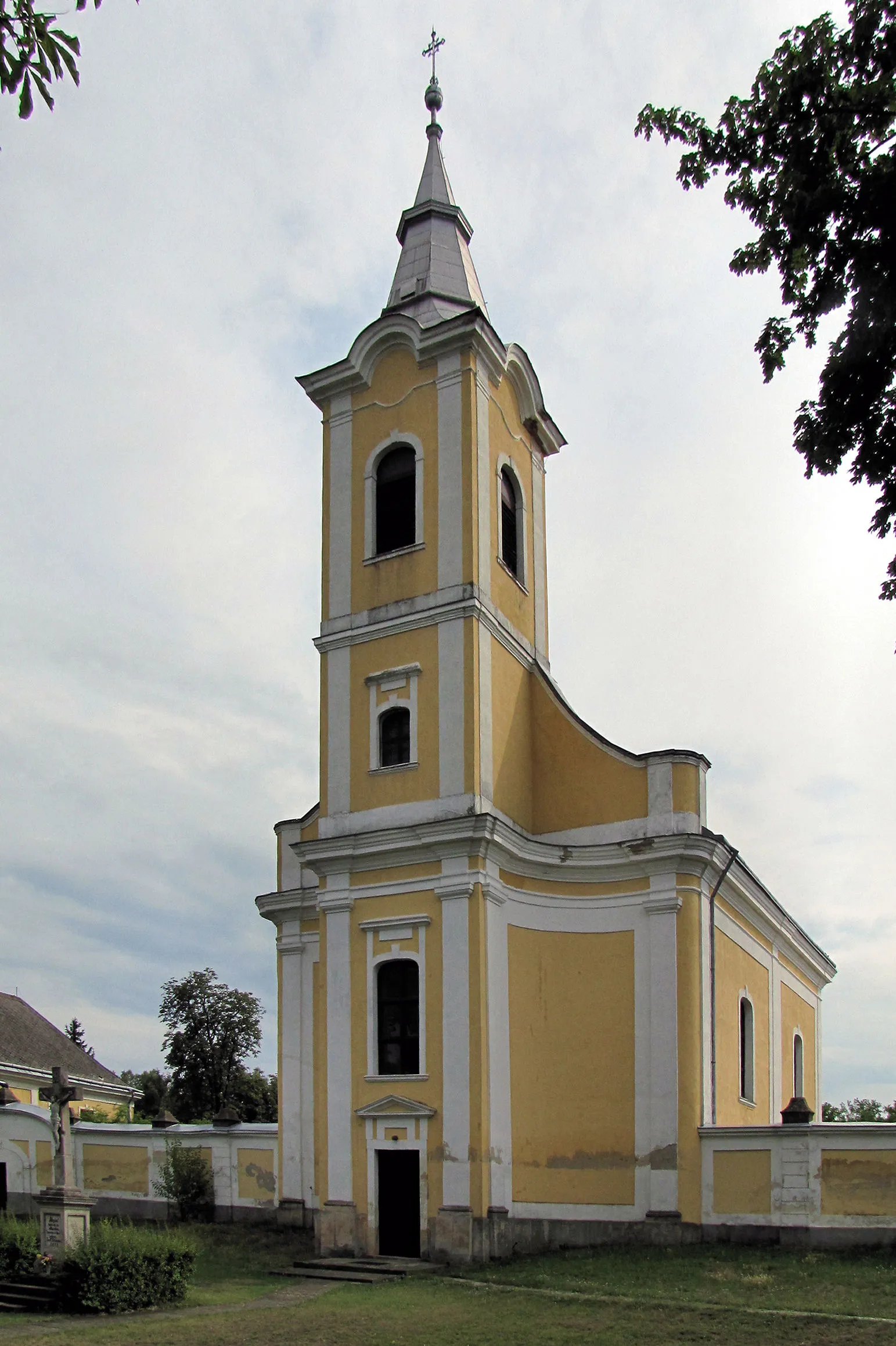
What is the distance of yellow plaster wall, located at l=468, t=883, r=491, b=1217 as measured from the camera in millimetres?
20406

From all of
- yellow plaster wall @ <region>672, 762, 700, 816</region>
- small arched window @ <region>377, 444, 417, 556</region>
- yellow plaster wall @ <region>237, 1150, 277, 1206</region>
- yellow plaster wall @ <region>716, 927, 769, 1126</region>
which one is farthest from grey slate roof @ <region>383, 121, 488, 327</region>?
yellow plaster wall @ <region>237, 1150, 277, 1206</region>

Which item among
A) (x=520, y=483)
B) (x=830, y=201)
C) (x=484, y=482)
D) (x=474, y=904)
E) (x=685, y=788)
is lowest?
(x=474, y=904)

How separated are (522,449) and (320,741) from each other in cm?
770

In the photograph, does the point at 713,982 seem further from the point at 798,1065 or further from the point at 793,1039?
the point at 798,1065

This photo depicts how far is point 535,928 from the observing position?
2302 cm

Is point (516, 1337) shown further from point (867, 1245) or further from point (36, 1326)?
point (867, 1245)

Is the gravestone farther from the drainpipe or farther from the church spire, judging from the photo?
the church spire

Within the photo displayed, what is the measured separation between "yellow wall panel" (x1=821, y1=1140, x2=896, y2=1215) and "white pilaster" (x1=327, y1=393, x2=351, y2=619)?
12.9m

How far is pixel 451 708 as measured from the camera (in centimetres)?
2291

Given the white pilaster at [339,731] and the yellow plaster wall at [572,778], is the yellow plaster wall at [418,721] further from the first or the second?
the yellow plaster wall at [572,778]

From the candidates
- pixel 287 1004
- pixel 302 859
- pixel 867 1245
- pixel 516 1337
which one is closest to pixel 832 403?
pixel 516 1337

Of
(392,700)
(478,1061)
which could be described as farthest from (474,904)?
(392,700)

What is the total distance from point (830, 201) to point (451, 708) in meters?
14.5

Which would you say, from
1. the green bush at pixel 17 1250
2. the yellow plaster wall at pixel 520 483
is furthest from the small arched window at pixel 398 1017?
the yellow plaster wall at pixel 520 483
